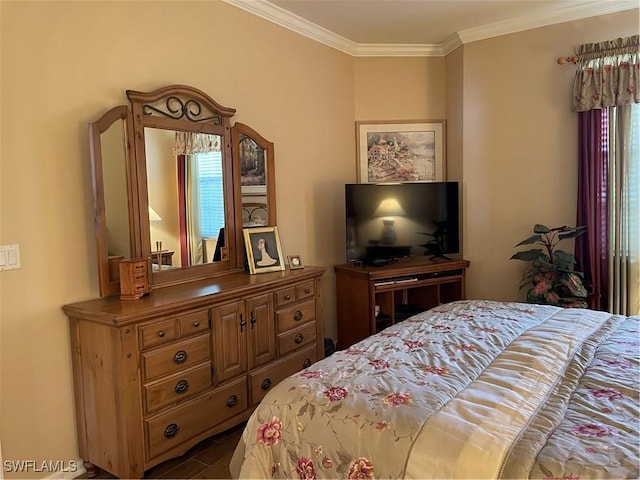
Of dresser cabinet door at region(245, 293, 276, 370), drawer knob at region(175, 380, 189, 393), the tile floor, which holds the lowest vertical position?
the tile floor

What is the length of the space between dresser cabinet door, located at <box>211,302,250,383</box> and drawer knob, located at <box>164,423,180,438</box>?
31 cm

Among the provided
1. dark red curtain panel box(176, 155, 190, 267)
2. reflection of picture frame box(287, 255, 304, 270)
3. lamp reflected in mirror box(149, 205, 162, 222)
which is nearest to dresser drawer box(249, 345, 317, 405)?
reflection of picture frame box(287, 255, 304, 270)

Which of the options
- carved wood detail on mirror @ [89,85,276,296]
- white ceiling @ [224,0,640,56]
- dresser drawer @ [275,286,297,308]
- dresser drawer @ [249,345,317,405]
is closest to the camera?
carved wood detail on mirror @ [89,85,276,296]

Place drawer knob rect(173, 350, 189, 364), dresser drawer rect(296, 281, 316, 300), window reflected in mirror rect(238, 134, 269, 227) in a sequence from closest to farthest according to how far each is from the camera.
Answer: drawer knob rect(173, 350, 189, 364)
dresser drawer rect(296, 281, 316, 300)
window reflected in mirror rect(238, 134, 269, 227)

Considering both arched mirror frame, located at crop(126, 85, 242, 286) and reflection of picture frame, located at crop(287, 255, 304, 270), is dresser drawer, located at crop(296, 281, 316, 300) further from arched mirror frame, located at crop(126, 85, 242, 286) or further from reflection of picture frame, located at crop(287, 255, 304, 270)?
arched mirror frame, located at crop(126, 85, 242, 286)

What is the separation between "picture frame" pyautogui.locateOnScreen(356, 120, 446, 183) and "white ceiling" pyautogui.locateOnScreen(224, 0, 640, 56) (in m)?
0.70

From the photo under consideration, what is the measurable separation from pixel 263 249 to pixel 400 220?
134 cm

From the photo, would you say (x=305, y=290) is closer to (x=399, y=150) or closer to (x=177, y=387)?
(x=177, y=387)

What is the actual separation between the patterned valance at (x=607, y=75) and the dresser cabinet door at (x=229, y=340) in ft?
9.58

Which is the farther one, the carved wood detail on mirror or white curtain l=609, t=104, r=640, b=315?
white curtain l=609, t=104, r=640, b=315

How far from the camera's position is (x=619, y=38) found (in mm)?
3516

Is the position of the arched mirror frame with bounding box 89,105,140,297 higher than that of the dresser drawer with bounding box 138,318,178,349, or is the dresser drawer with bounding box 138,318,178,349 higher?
the arched mirror frame with bounding box 89,105,140,297

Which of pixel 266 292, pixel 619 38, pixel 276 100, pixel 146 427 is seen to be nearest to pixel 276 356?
pixel 266 292

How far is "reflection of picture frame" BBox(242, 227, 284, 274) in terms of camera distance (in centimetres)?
316
